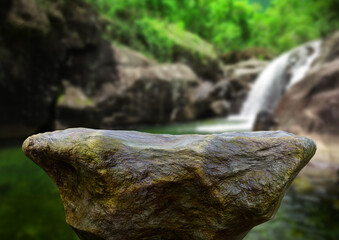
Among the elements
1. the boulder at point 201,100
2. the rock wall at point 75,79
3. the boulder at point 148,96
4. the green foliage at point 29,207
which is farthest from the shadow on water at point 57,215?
the boulder at point 201,100

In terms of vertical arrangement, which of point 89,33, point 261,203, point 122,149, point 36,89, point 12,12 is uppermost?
point 89,33

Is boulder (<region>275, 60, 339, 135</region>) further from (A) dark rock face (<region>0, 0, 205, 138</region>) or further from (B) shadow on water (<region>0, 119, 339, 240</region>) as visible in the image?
(A) dark rock face (<region>0, 0, 205, 138</region>)

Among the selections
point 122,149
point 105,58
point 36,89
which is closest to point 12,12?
point 36,89

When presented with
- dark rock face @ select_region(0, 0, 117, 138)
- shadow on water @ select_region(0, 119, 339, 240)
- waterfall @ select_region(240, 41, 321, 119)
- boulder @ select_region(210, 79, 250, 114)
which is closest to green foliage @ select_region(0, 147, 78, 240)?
shadow on water @ select_region(0, 119, 339, 240)

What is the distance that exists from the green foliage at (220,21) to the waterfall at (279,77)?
1.46m

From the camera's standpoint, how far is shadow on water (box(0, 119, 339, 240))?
8.48ft

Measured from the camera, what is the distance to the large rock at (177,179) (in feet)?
4.15

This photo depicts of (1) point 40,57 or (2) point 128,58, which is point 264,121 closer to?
(2) point 128,58

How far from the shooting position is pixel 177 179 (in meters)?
1.29

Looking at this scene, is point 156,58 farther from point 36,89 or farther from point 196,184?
point 196,184

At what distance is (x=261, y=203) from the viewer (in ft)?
4.09

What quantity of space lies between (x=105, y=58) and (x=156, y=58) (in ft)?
12.1

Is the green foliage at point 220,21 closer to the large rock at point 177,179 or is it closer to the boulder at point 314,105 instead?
the boulder at point 314,105

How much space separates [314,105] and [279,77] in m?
7.09
